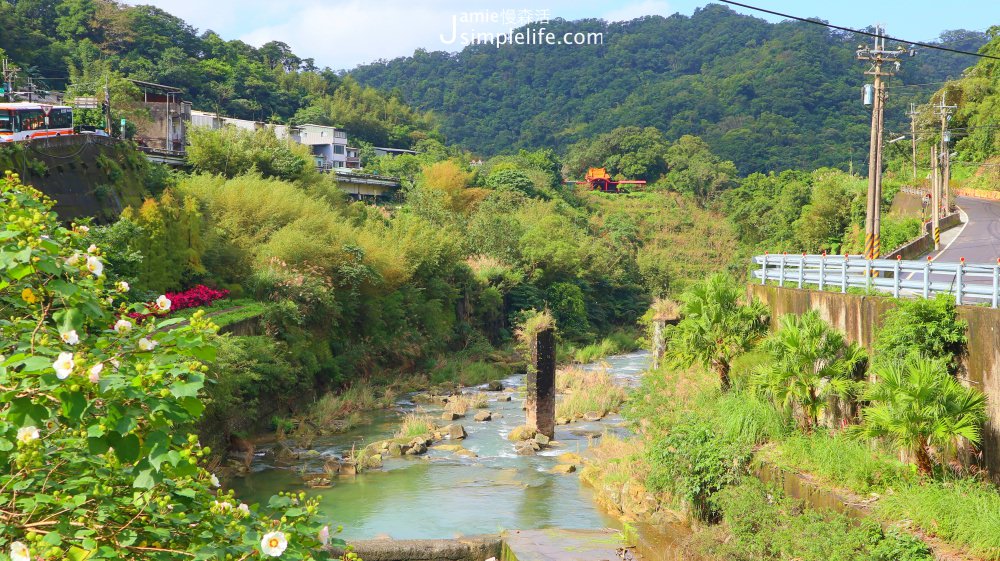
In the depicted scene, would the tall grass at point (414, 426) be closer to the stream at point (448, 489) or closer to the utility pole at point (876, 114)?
the stream at point (448, 489)

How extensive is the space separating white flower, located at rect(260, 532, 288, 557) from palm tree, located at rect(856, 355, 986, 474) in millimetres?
11063

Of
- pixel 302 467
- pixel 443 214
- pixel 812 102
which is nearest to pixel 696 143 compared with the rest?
pixel 812 102

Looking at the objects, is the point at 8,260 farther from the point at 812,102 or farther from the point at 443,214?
the point at 812,102

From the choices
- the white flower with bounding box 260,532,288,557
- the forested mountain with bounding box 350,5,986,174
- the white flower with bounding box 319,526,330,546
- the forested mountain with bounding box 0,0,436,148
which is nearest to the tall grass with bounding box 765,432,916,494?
the white flower with bounding box 319,526,330,546

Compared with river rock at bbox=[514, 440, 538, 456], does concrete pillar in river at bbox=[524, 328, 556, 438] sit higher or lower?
higher

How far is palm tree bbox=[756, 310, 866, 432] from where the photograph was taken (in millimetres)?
16703

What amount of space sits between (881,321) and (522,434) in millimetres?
12821

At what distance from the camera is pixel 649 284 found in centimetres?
6309

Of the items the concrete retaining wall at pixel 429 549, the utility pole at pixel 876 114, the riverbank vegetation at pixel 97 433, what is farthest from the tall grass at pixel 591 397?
the riverbank vegetation at pixel 97 433

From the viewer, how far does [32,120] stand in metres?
31.9

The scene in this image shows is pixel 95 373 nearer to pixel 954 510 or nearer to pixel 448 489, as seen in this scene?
pixel 954 510

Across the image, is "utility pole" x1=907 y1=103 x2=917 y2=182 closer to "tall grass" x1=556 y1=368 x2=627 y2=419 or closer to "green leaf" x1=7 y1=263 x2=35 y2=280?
"tall grass" x1=556 y1=368 x2=627 y2=419

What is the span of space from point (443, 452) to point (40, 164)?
578 inches

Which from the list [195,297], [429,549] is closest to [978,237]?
[429,549]
